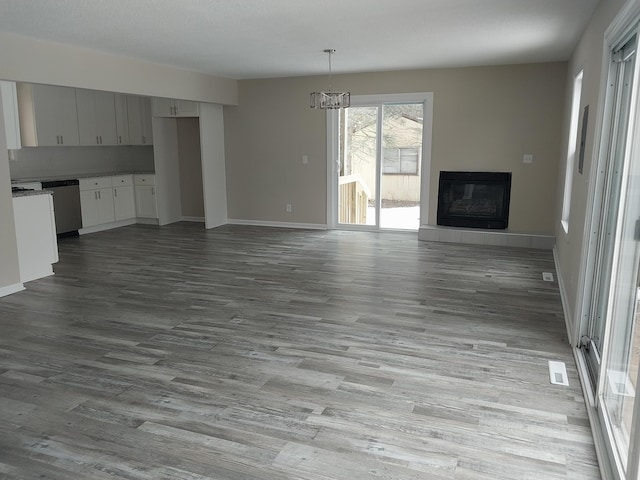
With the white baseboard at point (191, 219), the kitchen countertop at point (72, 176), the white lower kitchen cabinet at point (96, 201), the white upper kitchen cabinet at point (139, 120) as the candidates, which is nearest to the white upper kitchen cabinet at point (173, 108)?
the white upper kitchen cabinet at point (139, 120)

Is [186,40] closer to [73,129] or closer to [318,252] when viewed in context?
[318,252]

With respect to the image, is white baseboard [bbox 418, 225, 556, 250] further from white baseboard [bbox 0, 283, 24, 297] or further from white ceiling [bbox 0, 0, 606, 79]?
white baseboard [bbox 0, 283, 24, 297]

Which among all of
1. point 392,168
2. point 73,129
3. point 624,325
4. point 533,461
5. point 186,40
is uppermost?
point 186,40

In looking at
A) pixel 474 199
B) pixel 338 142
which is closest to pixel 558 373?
pixel 474 199

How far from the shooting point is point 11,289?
4.89 m

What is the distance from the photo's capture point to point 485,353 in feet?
11.3

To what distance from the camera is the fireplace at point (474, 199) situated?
7113 mm

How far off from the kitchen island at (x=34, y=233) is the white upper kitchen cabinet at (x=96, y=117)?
2.79 metres

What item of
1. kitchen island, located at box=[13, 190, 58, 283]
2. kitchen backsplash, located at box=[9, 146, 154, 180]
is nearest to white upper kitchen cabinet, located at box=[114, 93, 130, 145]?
kitchen backsplash, located at box=[9, 146, 154, 180]

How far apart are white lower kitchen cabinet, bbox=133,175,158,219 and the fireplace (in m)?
4.71

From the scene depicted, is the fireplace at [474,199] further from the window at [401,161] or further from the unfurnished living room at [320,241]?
the window at [401,161]

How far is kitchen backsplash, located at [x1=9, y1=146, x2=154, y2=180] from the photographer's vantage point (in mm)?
7398

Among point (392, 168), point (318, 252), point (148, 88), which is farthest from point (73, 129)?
point (392, 168)

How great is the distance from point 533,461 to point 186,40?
4713mm
